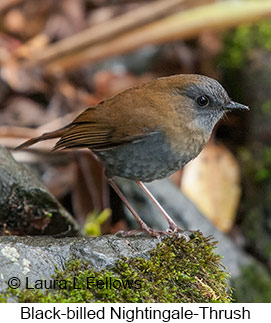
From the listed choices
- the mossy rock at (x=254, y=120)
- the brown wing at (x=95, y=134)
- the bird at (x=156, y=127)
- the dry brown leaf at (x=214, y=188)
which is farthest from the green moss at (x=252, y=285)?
the brown wing at (x=95, y=134)

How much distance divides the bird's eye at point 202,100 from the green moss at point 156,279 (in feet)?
2.63

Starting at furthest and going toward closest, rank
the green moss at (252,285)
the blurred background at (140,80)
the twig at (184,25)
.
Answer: the twig at (184,25)
the blurred background at (140,80)
the green moss at (252,285)

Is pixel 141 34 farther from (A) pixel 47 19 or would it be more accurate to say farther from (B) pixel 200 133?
(B) pixel 200 133

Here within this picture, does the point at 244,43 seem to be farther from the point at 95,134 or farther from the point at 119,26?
the point at 95,134

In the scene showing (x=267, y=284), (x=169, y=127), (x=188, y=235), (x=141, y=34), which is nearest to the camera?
(x=188, y=235)

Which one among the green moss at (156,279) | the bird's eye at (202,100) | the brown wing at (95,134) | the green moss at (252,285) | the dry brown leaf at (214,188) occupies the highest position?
the bird's eye at (202,100)

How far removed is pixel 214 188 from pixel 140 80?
1.86 metres

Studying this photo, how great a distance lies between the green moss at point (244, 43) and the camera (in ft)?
21.4

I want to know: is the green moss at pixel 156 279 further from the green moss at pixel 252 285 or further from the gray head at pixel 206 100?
the green moss at pixel 252 285

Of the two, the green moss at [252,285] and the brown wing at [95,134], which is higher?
the brown wing at [95,134]

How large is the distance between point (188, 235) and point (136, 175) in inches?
20.0

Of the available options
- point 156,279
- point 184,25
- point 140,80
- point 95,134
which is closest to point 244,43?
point 184,25

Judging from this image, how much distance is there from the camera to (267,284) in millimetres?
5020

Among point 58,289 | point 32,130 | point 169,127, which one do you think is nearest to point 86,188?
point 32,130
